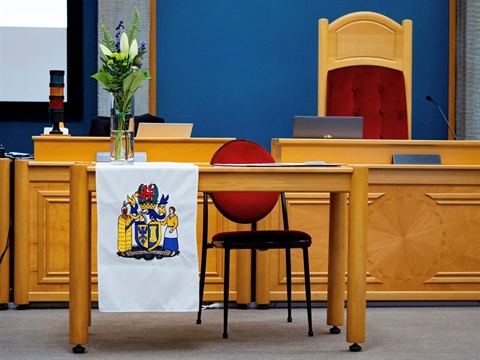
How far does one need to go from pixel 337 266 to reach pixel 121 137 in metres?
1.03

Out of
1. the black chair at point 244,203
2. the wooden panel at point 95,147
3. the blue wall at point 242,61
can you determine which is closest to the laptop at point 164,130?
the wooden panel at point 95,147

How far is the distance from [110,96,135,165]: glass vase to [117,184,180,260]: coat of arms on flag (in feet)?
0.86

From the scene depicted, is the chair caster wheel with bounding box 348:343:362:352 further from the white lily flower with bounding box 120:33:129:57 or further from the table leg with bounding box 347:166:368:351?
the white lily flower with bounding box 120:33:129:57

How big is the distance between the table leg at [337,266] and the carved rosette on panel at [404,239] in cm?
59

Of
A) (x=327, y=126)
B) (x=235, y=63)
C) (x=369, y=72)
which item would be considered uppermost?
(x=235, y=63)

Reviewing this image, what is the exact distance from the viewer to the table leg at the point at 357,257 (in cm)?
327

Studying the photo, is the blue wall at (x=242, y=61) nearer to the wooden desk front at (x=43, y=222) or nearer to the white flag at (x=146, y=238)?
the wooden desk front at (x=43, y=222)

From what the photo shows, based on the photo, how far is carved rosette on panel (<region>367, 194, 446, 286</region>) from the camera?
4203 millimetres

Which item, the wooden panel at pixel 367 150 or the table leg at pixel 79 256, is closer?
the table leg at pixel 79 256

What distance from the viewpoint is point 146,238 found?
3.16m

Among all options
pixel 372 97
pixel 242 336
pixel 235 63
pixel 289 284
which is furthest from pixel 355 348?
pixel 235 63

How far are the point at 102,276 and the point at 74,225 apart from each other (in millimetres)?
220

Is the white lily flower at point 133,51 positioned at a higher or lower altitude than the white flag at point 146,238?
higher

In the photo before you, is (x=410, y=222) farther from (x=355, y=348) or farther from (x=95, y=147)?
(x=95, y=147)
